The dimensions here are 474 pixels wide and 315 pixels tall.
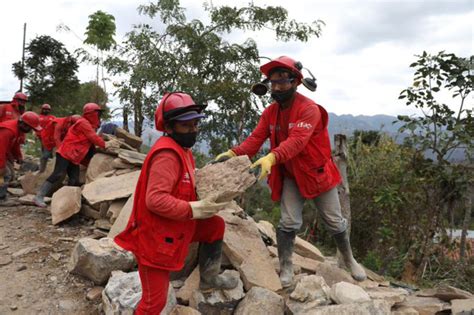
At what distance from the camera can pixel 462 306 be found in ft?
10.7

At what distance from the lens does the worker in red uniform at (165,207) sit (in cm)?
238

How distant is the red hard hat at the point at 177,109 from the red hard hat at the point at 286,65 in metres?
0.91

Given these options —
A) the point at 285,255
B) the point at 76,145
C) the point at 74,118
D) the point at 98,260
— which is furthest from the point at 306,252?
the point at 74,118

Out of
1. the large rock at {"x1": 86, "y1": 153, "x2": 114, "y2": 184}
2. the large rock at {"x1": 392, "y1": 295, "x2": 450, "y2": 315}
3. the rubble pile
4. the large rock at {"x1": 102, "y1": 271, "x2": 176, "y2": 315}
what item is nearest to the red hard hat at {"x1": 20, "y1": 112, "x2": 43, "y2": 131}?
the large rock at {"x1": 86, "y1": 153, "x2": 114, "y2": 184}

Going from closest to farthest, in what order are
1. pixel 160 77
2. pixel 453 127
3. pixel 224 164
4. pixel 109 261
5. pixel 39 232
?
pixel 224 164
pixel 109 261
pixel 39 232
pixel 453 127
pixel 160 77

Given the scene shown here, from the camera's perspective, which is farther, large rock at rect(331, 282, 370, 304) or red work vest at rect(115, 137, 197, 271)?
large rock at rect(331, 282, 370, 304)

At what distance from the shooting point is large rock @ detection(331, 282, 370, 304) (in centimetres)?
294

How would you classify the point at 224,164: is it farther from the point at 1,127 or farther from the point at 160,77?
the point at 160,77

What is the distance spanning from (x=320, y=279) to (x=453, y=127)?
3886 millimetres

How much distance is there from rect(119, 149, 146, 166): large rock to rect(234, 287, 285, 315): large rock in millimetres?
3501

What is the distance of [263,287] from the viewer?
3266mm

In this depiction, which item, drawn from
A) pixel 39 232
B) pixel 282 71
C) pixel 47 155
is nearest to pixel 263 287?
pixel 282 71

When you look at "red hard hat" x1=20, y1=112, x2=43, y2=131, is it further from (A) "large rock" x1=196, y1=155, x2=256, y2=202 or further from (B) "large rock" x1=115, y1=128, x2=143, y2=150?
(A) "large rock" x1=196, y1=155, x2=256, y2=202

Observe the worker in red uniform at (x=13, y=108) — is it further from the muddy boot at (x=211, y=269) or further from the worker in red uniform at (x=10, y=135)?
the muddy boot at (x=211, y=269)
